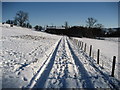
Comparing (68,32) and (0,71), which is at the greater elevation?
(68,32)

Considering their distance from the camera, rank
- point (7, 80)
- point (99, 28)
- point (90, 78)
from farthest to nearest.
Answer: point (99, 28), point (90, 78), point (7, 80)

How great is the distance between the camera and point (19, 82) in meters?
5.38

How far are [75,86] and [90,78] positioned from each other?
1.25 meters

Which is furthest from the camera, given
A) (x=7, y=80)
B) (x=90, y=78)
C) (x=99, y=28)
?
(x=99, y=28)

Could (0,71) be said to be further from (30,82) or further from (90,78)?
(90,78)

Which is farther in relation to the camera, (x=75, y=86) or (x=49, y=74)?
(x=49, y=74)

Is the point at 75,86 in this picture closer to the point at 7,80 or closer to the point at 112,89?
the point at 112,89

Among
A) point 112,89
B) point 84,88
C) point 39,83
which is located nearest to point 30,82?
point 39,83

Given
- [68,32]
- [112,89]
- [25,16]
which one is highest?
[25,16]

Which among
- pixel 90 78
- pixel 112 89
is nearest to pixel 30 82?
pixel 90 78

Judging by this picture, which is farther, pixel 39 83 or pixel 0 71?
pixel 0 71

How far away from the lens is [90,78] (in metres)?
6.23

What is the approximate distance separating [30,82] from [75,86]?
179cm

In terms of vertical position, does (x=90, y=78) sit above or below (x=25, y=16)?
below
